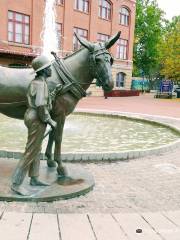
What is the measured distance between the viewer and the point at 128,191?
6.25m

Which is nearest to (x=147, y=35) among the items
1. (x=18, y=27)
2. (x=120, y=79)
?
(x=120, y=79)

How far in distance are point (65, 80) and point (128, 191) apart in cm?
213

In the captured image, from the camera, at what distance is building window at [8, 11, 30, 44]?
31891mm

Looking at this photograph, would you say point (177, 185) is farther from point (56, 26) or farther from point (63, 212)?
point (56, 26)

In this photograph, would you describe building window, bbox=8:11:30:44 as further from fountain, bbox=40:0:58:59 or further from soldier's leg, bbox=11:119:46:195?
soldier's leg, bbox=11:119:46:195

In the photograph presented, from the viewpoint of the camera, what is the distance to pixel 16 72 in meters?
6.22

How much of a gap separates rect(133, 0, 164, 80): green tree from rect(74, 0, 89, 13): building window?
913 inches

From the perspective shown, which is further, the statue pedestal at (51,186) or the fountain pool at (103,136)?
the fountain pool at (103,136)

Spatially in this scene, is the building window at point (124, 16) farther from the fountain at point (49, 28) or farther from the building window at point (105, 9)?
the fountain at point (49, 28)

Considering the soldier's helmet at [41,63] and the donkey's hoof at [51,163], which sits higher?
the soldier's helmet at [41,63]

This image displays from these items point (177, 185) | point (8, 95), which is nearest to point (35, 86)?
point (8, 95)

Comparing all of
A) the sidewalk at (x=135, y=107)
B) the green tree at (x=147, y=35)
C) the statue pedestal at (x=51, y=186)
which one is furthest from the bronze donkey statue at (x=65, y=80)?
the green tree at (x=147, y=35)

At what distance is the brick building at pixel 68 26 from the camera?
1233 inches

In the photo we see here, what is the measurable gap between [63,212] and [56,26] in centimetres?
3263
